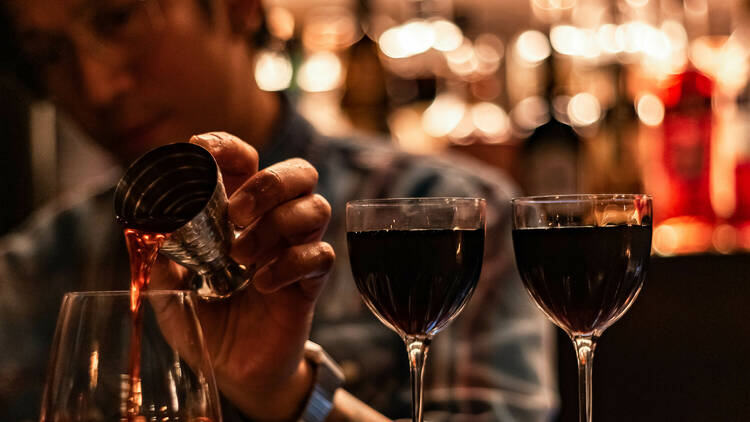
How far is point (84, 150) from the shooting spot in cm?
266

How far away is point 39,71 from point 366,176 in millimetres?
643

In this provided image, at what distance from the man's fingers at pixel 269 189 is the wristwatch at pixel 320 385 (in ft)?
0.77

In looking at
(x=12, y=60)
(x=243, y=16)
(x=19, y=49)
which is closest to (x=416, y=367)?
(x=243, y=16)

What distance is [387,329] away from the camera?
5.01 feet

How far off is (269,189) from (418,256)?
0.48 ft

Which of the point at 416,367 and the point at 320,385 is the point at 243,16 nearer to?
the point at 320,385

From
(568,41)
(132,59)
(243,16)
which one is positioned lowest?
(132,59)

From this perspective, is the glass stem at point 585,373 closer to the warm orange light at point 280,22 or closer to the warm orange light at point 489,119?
the warm orange light at point 280,22

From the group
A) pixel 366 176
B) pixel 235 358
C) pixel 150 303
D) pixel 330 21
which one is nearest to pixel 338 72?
pixel 330 21

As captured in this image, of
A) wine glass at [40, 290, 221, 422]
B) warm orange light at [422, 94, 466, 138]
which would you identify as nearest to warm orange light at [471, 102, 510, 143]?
warm orange light at [422, 94, 466, 138]

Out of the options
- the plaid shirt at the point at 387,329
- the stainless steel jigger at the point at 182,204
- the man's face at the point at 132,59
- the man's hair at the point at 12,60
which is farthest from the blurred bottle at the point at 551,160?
the stainless steel jigger at the point at 182,204

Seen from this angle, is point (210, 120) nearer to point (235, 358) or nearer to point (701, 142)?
point (235, 358)

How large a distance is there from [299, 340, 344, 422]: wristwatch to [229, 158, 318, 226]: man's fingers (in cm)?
23

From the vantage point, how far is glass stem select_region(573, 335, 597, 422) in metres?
0.64
